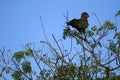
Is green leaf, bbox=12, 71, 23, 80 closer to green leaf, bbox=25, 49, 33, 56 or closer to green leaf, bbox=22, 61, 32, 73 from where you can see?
green leaf, bbox=22, 61, 32, 73

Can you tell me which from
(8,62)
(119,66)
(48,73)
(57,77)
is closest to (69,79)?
(57,77)

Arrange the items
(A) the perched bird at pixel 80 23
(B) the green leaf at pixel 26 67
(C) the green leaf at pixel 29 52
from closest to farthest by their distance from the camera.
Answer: (C) the green leaf at pixel 29 52
(B) the green leaf at pixel 26 67
(A) the perched bird at pixel 80 23

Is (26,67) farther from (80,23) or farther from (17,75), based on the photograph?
(80,23)

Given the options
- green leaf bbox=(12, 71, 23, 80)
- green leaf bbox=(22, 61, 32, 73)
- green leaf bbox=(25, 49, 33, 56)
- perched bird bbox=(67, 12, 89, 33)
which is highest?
perched bird bbox=(67, 12, 89, 33)

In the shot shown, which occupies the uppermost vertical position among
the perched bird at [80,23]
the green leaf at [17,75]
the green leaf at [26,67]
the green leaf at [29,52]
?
the perched bird at [80,23]

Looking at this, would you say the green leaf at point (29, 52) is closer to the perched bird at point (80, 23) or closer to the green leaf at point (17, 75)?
the green leaf at point (17, 75)

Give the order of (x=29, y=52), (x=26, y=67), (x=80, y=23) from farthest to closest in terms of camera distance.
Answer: (x=80, y=23) < (x=26, y=67) < (x=29, y=52)

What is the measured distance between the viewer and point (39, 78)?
258 inches

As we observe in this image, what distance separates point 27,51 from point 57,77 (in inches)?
44.2

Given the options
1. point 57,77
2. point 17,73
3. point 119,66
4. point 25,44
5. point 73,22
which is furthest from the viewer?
point 73,22

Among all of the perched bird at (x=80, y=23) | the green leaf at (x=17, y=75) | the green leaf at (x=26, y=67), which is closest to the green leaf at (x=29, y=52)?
the green leaf at (x=26, y=67)

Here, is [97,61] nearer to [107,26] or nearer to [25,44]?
[107,26]

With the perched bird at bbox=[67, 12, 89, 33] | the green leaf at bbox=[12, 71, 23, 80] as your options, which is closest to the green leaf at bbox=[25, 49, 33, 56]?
the green leaf at bbox=[12, 71, 23, 80]

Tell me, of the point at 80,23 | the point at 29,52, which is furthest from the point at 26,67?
the point at 80,23
